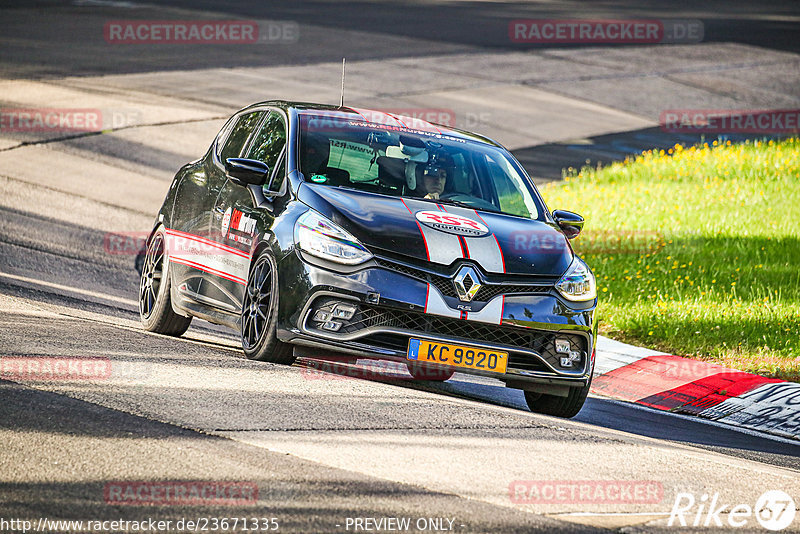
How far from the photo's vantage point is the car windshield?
8.35 meters

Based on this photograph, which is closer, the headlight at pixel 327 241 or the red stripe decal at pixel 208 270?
the headlight at pixel 327 241

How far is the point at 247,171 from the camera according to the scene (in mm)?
8250

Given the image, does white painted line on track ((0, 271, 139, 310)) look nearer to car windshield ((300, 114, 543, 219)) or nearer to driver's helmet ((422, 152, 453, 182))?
car windshield ((300, 114, 543, 219))

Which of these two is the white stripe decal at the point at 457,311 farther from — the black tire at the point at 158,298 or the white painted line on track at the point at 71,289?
the white painted line on track at the point at 71,289

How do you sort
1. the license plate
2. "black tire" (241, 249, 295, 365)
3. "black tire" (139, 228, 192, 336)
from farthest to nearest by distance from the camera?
"black tire" (139, 228, 192, 336), "black tire" (241, 249, 295, 365), the license plate

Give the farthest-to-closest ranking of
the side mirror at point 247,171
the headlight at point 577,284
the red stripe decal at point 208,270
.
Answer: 1. the red stripe decal at point 208,270
2. the side mirror at point 247,171
3. the headlight at point 577,284

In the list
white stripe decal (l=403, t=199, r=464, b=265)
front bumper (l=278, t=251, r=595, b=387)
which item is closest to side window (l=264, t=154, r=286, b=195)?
front bumper (l=278, t=251, r=595, b=387)

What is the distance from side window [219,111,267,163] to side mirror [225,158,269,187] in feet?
3.58

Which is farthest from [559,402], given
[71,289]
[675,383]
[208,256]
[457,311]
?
[71,289]

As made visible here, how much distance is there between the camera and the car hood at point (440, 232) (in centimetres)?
750

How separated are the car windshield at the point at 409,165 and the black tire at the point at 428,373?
118 centimetres

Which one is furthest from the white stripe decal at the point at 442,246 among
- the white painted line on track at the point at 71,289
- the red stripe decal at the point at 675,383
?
the white painted line on track at the point at 71,289

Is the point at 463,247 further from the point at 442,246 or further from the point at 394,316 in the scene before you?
the point at 394,316

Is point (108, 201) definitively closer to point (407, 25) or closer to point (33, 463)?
point (33, 463)
